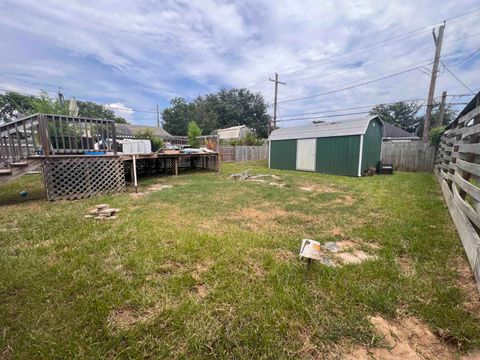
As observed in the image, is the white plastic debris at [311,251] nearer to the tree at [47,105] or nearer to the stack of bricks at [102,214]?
the stack of bricks at [102,214]

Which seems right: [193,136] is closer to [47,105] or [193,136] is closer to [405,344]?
[47,105]

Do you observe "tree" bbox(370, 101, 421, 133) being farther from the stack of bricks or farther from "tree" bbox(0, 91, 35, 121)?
"tree" bbox(0, 91, 35, 121)

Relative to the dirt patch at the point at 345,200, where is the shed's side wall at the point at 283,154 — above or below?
above

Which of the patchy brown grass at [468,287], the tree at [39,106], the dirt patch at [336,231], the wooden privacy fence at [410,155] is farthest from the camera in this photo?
the tree at [39,106]

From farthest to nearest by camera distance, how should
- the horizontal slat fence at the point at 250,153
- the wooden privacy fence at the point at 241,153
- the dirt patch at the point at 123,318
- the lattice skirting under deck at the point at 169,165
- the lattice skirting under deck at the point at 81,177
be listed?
the horizontal slat fence at the point at 250,153 → the wooden privacy fence at the point at 241,153 → the lattice skirting under deck at the point at 169,165 → the lattice skirting under deck at the point at 81,177 → the dirt patch at the point at 123,318

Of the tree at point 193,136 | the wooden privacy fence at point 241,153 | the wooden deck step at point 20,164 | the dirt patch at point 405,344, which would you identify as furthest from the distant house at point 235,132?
the dirt patch at point 405,344

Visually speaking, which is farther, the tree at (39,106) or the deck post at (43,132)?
the tree at (39,106)

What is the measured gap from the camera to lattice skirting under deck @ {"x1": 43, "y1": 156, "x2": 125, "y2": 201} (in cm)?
514

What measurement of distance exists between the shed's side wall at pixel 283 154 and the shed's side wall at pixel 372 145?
3.54 metres

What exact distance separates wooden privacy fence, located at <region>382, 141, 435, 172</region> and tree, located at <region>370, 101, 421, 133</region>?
29.5m

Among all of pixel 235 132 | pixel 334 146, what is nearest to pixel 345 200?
pixel 334 146

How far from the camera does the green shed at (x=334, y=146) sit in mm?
9555

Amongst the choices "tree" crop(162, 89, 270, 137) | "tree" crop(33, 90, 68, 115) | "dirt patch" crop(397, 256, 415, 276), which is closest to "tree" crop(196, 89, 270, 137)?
"tree" crop(162, 89, 270, 137)

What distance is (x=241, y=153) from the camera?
17734 mm
